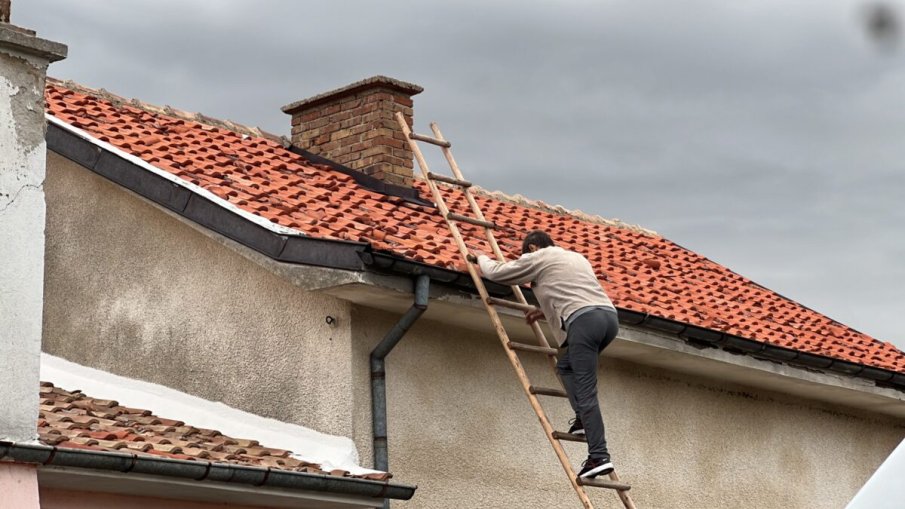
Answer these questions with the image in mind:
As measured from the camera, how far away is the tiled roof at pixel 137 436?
28.2 feet

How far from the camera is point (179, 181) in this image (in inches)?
434

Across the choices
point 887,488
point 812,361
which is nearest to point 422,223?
point 812,361

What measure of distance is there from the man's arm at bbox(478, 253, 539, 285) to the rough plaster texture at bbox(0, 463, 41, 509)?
3.39 meters

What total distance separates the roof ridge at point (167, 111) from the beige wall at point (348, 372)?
1.55m

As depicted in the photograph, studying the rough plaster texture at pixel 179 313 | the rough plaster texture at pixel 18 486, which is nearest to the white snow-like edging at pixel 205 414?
the rough plaster texture at pixel 179 313

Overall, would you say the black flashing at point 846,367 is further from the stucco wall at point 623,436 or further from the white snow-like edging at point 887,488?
the white snow-like edging at point 887,488

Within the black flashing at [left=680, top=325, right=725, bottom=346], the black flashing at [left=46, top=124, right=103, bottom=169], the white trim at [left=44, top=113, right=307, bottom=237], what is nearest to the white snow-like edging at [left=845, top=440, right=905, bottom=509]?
the white trim at [left=44, top=113, right=307, bottom=237]

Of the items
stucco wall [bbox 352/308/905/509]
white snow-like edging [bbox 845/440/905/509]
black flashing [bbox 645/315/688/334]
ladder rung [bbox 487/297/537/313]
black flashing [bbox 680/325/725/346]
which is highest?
white snow-like edging [bbox 845/440/905/509]

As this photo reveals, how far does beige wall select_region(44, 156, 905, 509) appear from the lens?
34.3 ft

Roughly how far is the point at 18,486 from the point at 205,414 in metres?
3.23

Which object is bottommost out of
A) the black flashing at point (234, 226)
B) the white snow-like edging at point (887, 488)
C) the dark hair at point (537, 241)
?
the black flashing at point (234, 226)

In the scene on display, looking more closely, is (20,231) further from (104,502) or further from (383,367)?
(383,367)

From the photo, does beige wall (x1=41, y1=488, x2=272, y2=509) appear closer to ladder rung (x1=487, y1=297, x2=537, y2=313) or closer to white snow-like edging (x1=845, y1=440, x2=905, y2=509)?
ladder rung (x1=487, y1=297, x2=537, y2=313)

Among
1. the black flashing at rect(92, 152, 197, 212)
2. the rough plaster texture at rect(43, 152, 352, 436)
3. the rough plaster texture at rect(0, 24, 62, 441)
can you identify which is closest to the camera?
the rough plaster texture at rect(0, 24, 62, 441)
